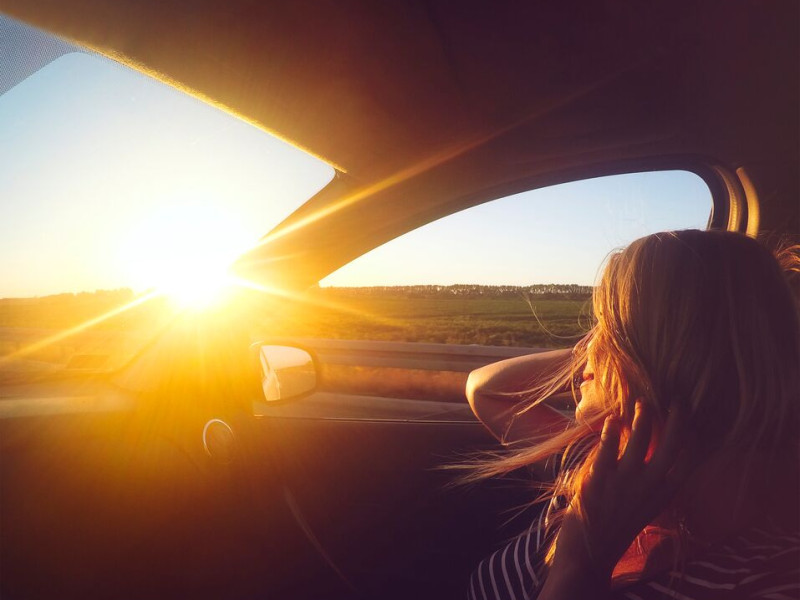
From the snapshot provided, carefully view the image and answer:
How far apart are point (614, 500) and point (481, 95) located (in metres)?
1.95

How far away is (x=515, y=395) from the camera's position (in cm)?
228

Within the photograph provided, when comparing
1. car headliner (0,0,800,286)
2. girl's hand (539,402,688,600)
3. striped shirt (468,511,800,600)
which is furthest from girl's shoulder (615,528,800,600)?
car headliner (0,0,800,286)

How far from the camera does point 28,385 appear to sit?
214 cm

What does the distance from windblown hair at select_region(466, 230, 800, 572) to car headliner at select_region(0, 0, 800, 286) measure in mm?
1305

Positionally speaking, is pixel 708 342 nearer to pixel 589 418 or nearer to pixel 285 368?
pixel 589 418

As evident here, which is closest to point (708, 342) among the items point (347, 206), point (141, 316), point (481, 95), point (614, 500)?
point (614, 500)

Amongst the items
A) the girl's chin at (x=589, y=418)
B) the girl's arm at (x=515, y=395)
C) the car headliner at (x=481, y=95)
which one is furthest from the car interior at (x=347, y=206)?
the girl's chin at (x=589, y=418)

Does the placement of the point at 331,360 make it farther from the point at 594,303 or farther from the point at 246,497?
the point at 594,303

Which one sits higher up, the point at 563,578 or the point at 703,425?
the point at 703,425

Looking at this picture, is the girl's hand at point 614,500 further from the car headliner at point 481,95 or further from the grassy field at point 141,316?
the car headliner at point 481,95

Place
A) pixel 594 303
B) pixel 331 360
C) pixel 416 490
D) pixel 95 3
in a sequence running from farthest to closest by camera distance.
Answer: pixel 331 360 → pixel 416 490 → pixel 95 3 → pixel 594 303

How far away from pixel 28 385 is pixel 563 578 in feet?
6.73

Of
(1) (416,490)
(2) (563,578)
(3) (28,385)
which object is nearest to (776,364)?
(2) (563,578)

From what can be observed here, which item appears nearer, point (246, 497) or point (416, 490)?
point (246, 497)
